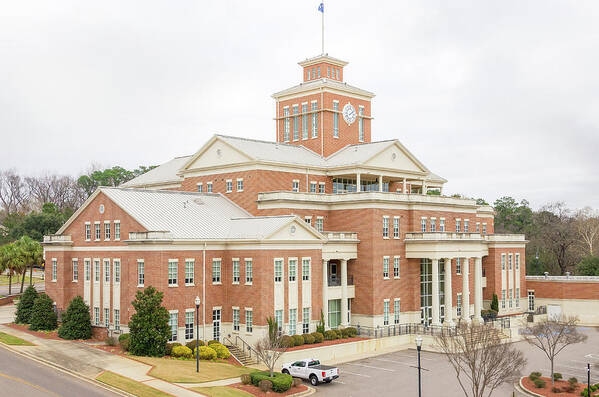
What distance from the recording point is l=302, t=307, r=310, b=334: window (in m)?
53.5

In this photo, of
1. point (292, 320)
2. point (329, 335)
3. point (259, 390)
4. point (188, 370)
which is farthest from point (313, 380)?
point (329, 335)

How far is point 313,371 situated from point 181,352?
9899mm

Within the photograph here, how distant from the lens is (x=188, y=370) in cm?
4209

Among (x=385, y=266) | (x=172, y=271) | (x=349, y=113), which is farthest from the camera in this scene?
(x=349, y=113)

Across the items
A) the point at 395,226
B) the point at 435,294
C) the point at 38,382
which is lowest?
the point at 38,382

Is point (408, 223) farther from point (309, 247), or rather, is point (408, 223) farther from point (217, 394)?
point (217, 394)

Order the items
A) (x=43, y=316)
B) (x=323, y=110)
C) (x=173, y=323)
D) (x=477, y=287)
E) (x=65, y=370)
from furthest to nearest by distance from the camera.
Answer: (x=323, y=110), (x=477, y=287), (x=43, y=316), (x=173, y=323), (x=65, y=370)

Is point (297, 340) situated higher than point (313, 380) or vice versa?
point (297, 340)

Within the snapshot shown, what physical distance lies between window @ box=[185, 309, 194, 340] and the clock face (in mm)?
30198

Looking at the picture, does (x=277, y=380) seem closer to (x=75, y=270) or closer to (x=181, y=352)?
(x=181, y=352)

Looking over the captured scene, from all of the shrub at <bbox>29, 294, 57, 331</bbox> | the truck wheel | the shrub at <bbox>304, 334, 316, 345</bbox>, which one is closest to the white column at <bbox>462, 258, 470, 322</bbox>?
the shrub at <bbox>304, 334, 316, 345</bbox>

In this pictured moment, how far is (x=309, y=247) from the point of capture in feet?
177

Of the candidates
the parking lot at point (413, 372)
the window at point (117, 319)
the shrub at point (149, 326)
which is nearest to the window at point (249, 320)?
the shrub at point (149, 326)

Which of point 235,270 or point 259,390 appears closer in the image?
point 259,390
